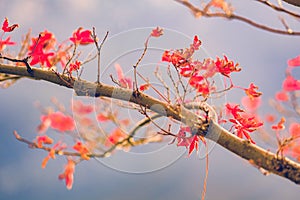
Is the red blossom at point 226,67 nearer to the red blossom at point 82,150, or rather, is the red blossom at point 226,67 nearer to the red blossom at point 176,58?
the red blossom at point 176,58

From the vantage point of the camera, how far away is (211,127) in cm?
223

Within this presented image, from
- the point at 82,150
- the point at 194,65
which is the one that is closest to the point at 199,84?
the point at 194,65

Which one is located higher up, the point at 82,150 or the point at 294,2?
the point at 294,2

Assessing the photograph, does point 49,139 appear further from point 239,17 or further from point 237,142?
point 239,17

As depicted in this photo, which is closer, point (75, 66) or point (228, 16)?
point (228, 16)

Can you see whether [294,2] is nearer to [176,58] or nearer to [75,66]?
[176,58]

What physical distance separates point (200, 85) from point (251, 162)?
0.56m

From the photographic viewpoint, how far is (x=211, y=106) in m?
2.36

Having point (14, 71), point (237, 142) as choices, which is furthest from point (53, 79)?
point (237, 142)

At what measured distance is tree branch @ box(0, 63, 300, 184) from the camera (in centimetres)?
216

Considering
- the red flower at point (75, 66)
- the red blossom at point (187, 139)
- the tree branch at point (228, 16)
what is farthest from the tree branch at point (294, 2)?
the red flower at point (75, 66)

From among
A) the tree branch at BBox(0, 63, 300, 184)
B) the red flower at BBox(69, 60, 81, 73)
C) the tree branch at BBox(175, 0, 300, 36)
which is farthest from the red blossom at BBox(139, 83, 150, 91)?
the tree branch at BBox(175, 0, 300, 36)

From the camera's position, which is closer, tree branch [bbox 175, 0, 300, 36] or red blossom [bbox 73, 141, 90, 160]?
tree branch [bbox 175, 0, 300, 36]

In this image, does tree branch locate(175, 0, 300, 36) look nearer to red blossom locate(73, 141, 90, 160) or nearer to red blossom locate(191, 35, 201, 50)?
red blossom locate(191, 35, 201, 50)
